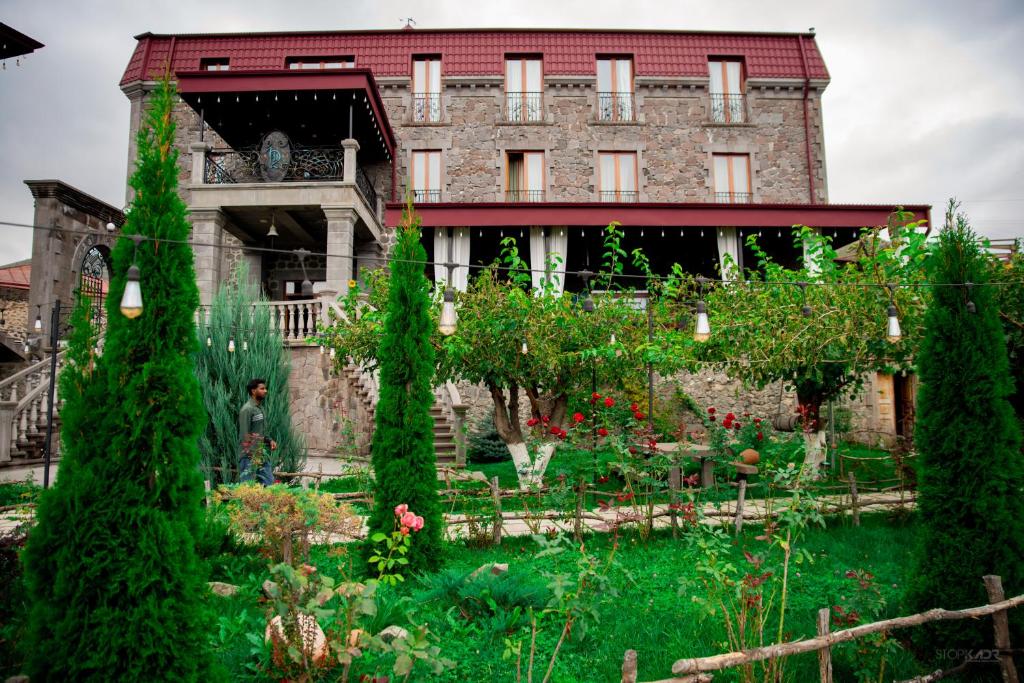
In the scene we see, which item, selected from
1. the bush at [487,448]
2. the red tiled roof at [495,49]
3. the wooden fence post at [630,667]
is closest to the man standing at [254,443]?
the bush at [487,448]

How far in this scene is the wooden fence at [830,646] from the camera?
2.68m

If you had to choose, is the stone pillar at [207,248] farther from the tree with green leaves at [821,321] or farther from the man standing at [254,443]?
the tree with green leaves at [821,321]

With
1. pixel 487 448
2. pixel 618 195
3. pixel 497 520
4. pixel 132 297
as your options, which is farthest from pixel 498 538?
pixel 618 195

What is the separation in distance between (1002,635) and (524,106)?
17215 millimetres

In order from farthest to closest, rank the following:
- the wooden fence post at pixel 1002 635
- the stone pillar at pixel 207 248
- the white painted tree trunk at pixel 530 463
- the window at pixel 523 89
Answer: the window at pixel 523 89, the stone pillar at pixel 207 248, the white painted tree trunk at pixel 530 463, the wooden fence post at pixel 1002 635

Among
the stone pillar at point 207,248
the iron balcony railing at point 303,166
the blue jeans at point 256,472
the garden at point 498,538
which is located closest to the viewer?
the garden at point 498,538

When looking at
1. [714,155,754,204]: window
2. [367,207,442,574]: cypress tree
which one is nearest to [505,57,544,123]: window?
[714,155,754,204]: window

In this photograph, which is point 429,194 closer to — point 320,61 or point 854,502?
point 320,61

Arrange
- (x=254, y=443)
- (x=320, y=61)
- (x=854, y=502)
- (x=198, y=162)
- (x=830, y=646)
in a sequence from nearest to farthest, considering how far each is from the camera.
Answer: (x=830, y=646) < (x=854, y=502) < (x=254, y=443) < (x=198, y=162) < (x=320, y=61)

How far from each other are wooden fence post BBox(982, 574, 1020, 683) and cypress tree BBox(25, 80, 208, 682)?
4.47 m

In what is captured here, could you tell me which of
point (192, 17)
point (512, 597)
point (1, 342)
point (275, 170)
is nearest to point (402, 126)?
point (275, 170)

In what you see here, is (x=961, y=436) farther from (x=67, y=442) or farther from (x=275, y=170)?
(x=275, y=170)

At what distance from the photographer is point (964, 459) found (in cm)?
385

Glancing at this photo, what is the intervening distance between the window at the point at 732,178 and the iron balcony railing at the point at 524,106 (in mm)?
5769
